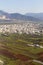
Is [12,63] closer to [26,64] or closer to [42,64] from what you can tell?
[26,64]

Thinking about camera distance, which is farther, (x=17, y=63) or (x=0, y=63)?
(x=17, y=63)

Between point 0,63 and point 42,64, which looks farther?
point 42,64

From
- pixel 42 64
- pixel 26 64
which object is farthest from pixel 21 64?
pixel 42 64

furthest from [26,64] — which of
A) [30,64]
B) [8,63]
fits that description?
[8,63]

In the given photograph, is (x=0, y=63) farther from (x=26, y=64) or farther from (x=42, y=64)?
(x=42, y=64)

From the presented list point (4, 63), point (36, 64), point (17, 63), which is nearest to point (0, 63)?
point (4, 63)

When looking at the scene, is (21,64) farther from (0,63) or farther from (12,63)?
(0,63)
